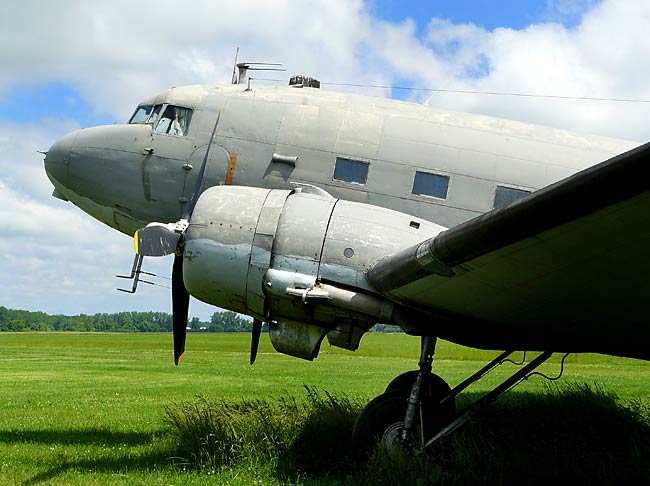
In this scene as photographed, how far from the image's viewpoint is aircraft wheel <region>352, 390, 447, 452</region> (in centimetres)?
677

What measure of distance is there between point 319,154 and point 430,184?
1297 millimetres

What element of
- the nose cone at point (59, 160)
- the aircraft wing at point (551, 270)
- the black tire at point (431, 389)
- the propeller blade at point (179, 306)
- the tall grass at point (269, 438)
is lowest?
the tall grass at point (269, 438)

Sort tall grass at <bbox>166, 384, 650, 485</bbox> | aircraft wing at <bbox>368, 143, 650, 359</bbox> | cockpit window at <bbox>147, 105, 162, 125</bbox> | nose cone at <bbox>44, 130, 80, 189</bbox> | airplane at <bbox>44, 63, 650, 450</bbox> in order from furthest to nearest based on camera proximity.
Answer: nose cone at <bbox>44, 130, 80, 189</bbox> < cockpit window at <bbox>147, 105, 162, 125</bbox> < tall grass at <bbox>166, 384, 650, 485</bbox> < airplane at <bbox>44, 63, 650, 450</bbox> < aircraft wing at <bbox>368, 143, 650, 359</bbox>

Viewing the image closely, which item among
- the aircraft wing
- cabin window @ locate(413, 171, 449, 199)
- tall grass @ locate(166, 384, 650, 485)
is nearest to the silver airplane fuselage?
cabin window @ locate(413, 171, 449, 199)

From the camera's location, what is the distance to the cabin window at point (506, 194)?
7.42 m

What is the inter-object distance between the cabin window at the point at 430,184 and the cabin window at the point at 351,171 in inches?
22.8

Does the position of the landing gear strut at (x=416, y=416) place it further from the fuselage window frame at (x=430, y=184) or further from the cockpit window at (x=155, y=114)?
the cockpit window at (x=155, y=114)

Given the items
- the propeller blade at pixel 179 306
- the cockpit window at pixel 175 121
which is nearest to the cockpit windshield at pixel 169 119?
the cockpit window at pixel 175 121

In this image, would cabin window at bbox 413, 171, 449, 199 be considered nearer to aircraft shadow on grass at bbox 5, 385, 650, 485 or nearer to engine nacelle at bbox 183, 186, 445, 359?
engine nacelle at bbox 183, 186, 445, 359

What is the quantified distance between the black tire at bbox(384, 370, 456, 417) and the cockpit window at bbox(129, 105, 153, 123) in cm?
459

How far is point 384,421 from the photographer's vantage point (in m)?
6.82

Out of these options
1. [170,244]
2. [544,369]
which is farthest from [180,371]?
[170,244]

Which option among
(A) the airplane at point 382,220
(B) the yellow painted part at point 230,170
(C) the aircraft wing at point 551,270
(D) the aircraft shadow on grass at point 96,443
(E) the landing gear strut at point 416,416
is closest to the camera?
(C) the aircraft wing at point 551,270

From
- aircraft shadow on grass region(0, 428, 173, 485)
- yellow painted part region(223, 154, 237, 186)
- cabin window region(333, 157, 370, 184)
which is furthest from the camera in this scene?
yellow painted part region(223, 154, 237, 186)
